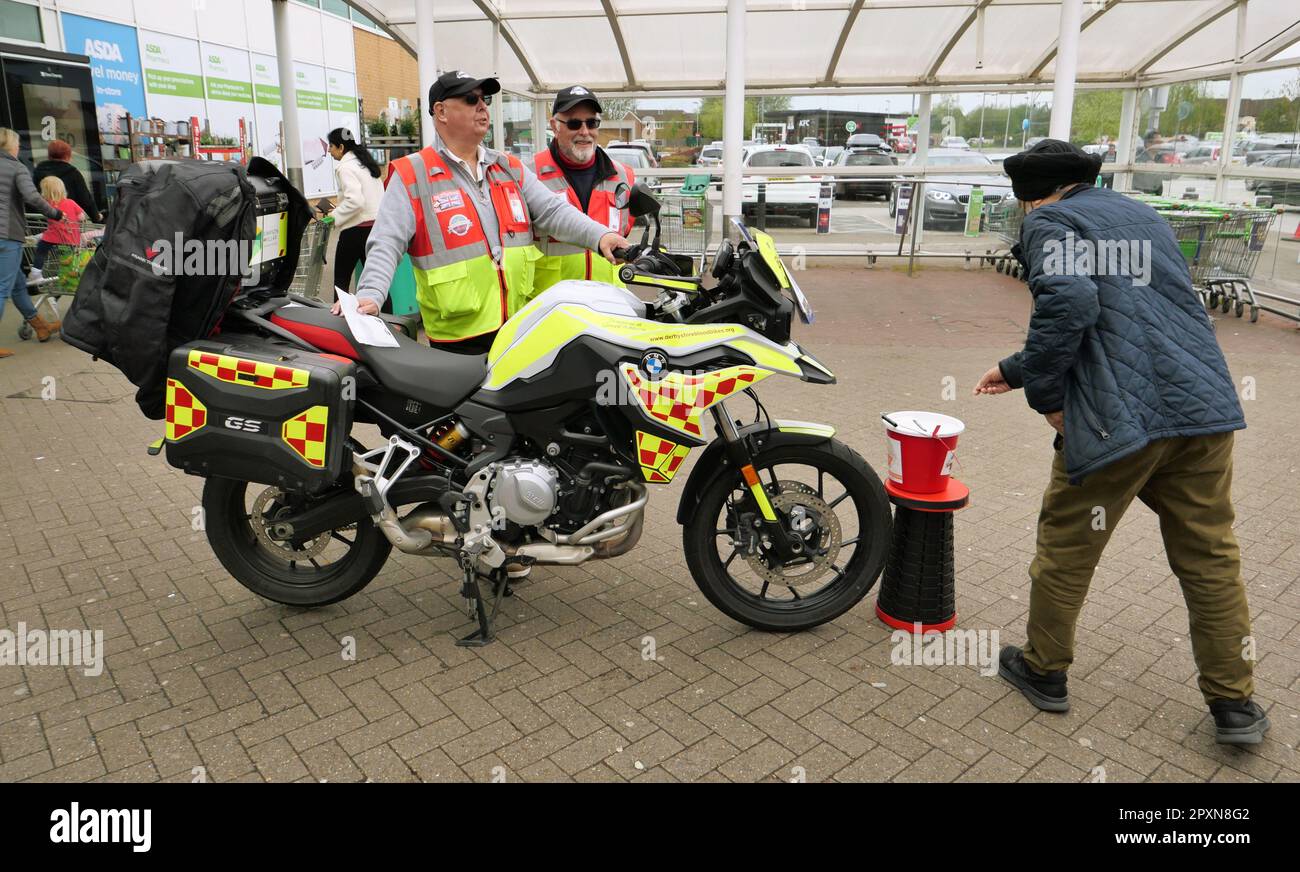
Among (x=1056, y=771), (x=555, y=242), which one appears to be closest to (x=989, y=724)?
(x=1056, y=771)

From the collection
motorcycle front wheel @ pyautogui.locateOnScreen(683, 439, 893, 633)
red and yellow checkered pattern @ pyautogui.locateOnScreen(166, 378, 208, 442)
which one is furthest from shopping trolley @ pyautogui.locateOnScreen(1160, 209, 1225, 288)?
red and yellow checkered pattern @ pyautogui.locateOnScreen(166, 378, 208, 442)

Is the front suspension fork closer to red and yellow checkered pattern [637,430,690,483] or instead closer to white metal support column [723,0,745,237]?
red and yellow checkered pattern [637,430,690,483]

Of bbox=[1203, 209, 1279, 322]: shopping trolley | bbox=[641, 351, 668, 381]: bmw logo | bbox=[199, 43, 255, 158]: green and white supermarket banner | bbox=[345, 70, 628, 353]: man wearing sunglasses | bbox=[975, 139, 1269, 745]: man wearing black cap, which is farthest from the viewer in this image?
bbox=[199, 43, 255, 158]: green and white supermarket banner

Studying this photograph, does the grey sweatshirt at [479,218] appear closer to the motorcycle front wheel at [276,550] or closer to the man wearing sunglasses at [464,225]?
the man wearing sunglasses at [464,225]

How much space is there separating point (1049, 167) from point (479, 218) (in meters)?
2.36

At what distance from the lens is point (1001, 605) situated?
13.9 ft

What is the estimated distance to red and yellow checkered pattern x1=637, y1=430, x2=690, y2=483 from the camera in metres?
3.61

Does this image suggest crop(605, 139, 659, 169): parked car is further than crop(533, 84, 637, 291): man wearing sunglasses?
Yes

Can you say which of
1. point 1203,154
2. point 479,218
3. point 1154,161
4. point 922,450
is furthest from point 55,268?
point 1154,161

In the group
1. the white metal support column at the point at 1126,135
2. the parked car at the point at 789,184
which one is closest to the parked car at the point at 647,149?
the parked car at the point at 789,184

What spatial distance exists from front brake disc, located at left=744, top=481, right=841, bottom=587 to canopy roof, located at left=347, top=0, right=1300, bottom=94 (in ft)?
35.4

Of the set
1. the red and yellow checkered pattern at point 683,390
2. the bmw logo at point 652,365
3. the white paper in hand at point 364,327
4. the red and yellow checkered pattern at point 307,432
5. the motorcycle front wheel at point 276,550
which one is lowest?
the motorcycle front wheel at point 276,550

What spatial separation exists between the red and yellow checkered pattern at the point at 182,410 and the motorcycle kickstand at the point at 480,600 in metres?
1.09

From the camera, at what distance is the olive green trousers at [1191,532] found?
3148mm
